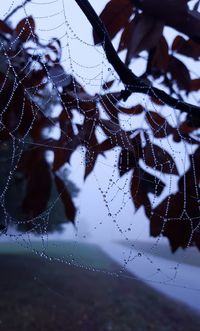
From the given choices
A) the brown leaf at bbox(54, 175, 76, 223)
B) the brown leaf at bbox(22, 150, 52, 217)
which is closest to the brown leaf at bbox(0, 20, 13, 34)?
the brown leaf at bbox(22, 150, 52, 217)

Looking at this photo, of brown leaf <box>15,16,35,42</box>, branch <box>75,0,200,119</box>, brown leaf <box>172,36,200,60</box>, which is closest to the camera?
branch <box>75,0,200,119</box>

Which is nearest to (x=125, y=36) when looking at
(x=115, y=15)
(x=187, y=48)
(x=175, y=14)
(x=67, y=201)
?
(x=115, y=15)

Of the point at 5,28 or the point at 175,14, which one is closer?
the point at 175,14

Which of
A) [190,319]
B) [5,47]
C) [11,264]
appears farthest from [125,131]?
[11,264]

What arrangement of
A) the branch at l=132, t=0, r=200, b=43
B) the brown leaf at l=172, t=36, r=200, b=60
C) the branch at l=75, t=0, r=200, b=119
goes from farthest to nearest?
the brown leaf at l=172, t=36, r=200, b=60 < the branch at l=75, t=0, r=200, b=119 < the branch at l=132, t=0, r=200, b=43

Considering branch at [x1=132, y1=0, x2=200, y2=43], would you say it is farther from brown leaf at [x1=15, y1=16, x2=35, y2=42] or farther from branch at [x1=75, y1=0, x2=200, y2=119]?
brown leaf at [x1=15, y1=16, x2=35, y2=42]

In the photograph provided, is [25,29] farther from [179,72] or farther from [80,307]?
[80,307]

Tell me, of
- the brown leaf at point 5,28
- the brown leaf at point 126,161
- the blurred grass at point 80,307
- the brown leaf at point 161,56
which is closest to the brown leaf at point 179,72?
the brown leaf at point 161,56

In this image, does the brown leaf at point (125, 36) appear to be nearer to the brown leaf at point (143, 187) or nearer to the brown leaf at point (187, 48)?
the brown leaf at point (187, 48)
